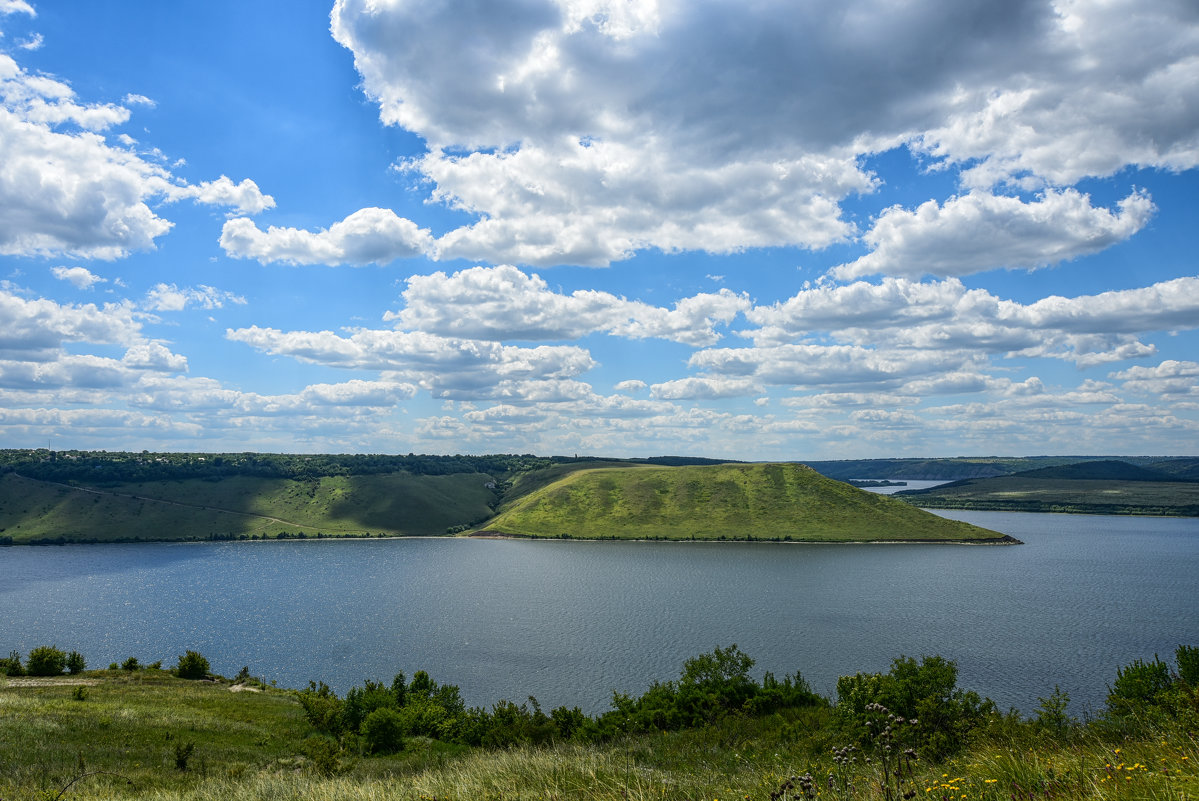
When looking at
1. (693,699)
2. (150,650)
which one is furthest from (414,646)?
(693,699)

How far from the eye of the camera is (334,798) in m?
9.89

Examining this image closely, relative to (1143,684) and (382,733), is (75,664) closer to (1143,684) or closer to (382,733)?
(382,733)

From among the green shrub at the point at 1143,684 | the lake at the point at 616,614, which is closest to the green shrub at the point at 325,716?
the lake at the point at 616,614

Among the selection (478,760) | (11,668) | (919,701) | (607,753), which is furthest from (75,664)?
(919,701)

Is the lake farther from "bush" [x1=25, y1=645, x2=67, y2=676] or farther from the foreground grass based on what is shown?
the foreground grass

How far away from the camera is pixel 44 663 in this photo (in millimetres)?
53781

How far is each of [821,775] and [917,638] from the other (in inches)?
3267

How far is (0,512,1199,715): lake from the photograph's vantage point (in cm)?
6919

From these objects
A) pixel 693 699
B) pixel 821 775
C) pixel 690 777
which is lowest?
pixel 693 699

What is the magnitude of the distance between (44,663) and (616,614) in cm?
6653

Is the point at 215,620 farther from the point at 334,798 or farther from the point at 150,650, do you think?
the point at 334,798

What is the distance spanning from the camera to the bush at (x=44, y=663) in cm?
5344

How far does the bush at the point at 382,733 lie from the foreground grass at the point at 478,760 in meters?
1.47

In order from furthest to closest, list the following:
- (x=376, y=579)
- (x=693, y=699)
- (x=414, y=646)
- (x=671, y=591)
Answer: (x=376, y=579)
(x=671, y=591)
(x=414, y=646)
(x=693, y=699)
